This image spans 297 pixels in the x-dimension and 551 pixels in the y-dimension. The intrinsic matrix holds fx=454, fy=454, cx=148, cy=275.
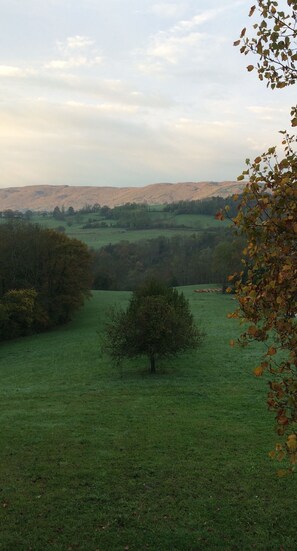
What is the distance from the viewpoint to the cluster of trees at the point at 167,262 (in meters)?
100

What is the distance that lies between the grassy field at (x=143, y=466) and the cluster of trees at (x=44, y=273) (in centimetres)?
3036

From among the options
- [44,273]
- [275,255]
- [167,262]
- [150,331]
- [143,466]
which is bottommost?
[167,262]

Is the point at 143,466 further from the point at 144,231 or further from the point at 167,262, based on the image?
the point at 144,231

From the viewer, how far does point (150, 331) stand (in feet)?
114

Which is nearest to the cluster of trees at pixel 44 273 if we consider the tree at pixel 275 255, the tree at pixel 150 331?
the tree at pixel 150 331

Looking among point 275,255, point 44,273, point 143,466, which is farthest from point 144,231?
point 275,255

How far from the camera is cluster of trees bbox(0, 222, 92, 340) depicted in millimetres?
66188

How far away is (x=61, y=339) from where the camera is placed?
190ft

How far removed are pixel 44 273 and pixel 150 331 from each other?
37502 millimetres

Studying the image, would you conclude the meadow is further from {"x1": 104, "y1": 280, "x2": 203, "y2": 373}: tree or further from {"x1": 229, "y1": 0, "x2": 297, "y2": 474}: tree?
{"x1": 229, "y1": 0, "x2": 297, "y2": 474}: tree

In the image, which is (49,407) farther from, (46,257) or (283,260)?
(46,257)

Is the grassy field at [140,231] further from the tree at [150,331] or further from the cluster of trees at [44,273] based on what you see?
the tree at [150,331]

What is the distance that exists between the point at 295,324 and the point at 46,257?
64.7 meters

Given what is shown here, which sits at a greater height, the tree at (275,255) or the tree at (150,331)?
the tree at (275,255)
